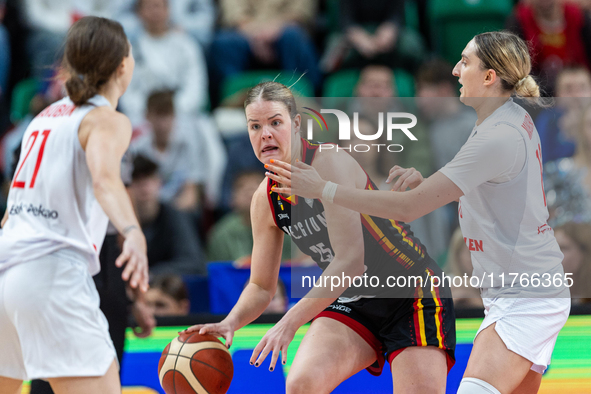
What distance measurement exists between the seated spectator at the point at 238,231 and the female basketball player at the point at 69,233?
2.87m

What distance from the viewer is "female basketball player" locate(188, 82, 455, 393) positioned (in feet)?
9.18

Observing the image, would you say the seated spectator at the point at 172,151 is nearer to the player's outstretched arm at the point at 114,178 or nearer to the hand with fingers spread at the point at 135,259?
the player's outstretched arm at the point at 114,178

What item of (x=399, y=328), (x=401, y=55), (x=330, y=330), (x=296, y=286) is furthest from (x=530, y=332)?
(x=401, y=55)

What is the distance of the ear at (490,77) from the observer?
2.70 meters

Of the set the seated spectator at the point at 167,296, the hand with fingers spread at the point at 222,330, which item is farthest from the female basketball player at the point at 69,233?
the seated spectator at the point at 167,296

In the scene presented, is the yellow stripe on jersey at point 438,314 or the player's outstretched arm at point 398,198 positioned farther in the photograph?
the yellow stripe on jersey at point 438,314

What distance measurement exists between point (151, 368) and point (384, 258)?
2.07m

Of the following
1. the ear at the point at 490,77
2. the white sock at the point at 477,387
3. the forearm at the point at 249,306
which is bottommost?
the white sock at the point at 477,387

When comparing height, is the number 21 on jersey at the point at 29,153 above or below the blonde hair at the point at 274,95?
below

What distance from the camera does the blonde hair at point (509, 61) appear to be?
267 centimetres

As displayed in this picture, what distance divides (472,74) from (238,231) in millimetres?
3440

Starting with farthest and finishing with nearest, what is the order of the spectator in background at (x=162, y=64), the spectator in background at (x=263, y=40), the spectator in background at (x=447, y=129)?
the spectator in background at (x=263, y=40) → the spectator in background at (x=162, y=64) → the spectator in background at (x=447, y=129)

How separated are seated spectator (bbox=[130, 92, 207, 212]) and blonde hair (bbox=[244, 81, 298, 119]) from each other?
361 cm

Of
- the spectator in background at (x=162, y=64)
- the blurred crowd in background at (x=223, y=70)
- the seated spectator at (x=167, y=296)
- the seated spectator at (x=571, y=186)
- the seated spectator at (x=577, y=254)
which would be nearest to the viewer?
the seated spectator at (x=577, y=254)
